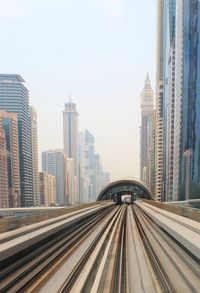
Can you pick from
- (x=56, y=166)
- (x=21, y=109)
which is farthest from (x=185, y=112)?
(x=56, y=166)

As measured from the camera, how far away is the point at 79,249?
9070mm

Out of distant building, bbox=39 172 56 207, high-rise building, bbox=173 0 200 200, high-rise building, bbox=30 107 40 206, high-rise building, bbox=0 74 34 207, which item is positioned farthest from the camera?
distant building, bbox=39 172 56 207

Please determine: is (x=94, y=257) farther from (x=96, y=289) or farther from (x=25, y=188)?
(x=25, y=188)

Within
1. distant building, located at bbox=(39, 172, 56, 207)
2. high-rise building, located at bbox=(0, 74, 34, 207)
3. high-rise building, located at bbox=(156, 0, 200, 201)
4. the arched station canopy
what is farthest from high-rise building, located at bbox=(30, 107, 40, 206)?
high-rise building, located at bbox=(156, 0, 200, 201)

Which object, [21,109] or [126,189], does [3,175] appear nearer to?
[21,109]

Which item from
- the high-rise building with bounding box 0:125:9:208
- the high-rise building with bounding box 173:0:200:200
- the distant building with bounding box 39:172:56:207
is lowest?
the distant building with bounding box 39:172:56:207

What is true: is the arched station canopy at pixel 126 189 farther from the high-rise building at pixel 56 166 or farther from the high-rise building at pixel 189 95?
the high-rise building at pixel 56 166

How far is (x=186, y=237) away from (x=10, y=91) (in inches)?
3837

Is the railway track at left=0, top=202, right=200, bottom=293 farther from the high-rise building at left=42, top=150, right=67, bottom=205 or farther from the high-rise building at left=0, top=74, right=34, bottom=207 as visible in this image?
the high-rise building at left=42, top=150, right=67, bottom=205

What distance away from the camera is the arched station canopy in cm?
7169

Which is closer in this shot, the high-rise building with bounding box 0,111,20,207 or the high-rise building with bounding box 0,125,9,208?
the high-rise building with bounding box 0,125,9,208

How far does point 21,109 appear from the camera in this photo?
90938mm

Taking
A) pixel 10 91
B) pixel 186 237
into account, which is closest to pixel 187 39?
pixel 10 91

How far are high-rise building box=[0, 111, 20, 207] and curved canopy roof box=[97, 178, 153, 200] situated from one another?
24.2 meters
